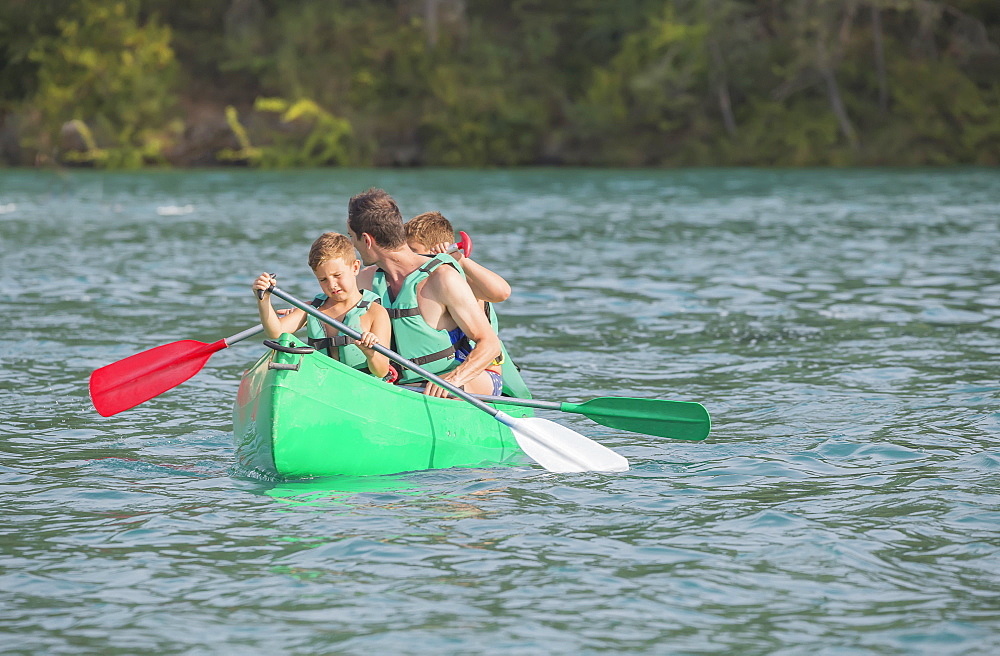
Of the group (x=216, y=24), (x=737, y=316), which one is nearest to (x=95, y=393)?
(x=737, y=316)

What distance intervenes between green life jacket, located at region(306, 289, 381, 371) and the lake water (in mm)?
561

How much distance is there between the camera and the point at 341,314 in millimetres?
5562

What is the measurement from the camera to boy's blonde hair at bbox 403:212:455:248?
19.1 feet

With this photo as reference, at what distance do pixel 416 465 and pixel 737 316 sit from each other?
5.36 meters

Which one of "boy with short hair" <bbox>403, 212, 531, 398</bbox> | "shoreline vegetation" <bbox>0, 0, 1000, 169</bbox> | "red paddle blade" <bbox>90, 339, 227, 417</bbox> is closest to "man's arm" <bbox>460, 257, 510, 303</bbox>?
"boy with short hair" <bbox>403, 212, 531, 398</bbox>

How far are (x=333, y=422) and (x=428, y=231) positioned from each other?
3.21ft

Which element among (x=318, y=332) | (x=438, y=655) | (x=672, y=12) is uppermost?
(x=672, y=12)

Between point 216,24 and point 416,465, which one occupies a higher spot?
point 216,24

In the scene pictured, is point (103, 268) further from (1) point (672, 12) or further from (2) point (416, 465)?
(1) point (672, 12)

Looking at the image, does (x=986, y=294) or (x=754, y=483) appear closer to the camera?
(x=754, y=483)

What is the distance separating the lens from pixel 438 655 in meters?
3.74

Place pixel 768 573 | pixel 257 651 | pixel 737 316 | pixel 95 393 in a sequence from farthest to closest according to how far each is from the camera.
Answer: pixel 737 316, pixel 95 393, pixel 768 573, pixel 257 651

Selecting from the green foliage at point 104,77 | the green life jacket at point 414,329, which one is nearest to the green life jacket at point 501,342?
the green life jacket at point 414,329

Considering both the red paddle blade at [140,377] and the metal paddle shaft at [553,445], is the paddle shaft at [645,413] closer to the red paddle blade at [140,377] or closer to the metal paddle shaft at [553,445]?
the metal paddle shaft at [553,445]
